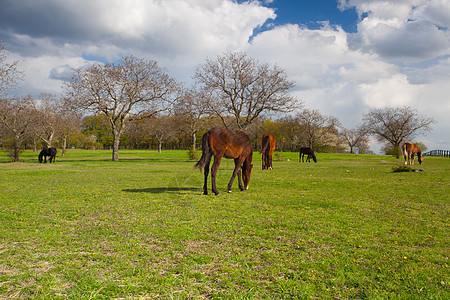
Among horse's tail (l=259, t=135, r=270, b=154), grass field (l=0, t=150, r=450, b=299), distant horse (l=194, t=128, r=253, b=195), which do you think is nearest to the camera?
grass field (l=0, t=150, r=450, b=299)

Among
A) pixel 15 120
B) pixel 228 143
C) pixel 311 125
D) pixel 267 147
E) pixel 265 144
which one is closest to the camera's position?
pixel 228 143

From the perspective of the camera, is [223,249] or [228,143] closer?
[223,249]

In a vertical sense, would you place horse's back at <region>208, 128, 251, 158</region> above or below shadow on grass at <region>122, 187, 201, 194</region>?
above

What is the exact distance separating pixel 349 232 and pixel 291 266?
2.25 m

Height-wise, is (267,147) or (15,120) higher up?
(15,120)

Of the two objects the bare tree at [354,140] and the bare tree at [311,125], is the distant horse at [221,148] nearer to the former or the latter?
the bare tree at [311,125]

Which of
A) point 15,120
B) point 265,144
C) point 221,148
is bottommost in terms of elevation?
point 221,148

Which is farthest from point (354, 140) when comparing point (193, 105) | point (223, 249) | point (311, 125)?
point (223, 249)

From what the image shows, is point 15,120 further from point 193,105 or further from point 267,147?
point 267,147

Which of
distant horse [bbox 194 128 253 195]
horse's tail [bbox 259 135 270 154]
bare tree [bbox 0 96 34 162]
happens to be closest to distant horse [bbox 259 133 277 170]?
horse's tail [bbox 259 135 270 154]

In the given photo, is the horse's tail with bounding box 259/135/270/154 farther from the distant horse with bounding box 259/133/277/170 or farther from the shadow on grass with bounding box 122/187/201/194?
the shadow on grass with bounding box 122/187/201/194

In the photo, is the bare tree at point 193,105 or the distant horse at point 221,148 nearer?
the distant horse at point 221,148

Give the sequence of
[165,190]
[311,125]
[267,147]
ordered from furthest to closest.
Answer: [311,125]
[267,147]
[165,190]

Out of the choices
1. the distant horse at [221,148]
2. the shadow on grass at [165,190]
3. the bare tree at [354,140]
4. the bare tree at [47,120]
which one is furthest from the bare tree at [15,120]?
the bare tree at [354,140]
